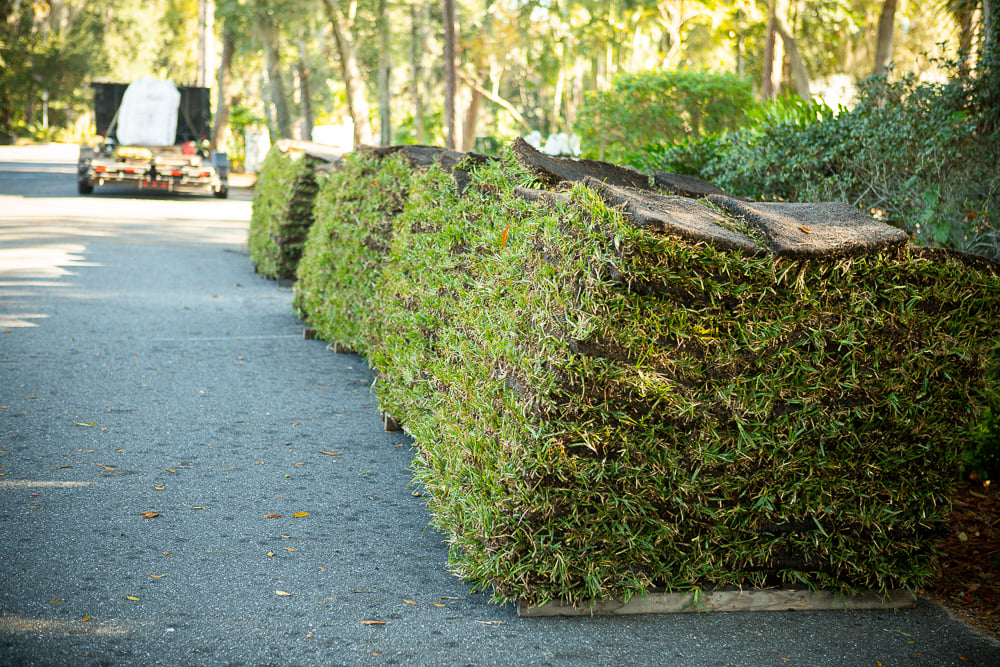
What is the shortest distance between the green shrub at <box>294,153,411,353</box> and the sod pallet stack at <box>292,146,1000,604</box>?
292 centimetres

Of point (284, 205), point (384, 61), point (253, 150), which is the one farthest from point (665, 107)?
point (253, 150)

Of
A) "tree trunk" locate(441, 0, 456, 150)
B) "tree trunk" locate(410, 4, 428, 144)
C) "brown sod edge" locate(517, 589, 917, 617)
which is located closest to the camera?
"brown sod edge" locate(517, 589, 917, 617)

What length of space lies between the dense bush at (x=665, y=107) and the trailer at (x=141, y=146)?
13.4 m

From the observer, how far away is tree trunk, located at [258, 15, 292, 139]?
97.3ft

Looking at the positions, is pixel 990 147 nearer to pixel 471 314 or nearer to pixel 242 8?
pixel 471 314

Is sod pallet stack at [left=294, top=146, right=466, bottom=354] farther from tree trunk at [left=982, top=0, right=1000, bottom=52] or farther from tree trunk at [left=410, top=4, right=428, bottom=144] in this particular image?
tree trunk at [left=410, top=4, right=428, bottom=144]

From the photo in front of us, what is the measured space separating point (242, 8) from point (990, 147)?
1153 inches

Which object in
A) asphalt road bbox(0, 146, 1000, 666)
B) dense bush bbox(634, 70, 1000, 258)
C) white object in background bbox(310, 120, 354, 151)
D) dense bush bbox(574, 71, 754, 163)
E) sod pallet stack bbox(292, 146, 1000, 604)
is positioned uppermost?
white object in background bbox(310, 120, 354, 151)

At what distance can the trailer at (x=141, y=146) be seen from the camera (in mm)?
22641

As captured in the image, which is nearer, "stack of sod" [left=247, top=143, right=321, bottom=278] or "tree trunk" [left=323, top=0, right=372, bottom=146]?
"stack of sod" [left=247, top=143, right=321, bottom=278]

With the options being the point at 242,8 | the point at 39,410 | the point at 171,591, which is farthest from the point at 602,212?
the point at 242,8

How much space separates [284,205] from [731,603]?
8.25 metres

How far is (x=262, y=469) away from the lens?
4902 millimetres

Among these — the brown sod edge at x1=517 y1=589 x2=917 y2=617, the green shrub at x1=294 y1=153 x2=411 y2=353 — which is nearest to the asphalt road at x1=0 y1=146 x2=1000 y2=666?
the brown sod edge at x1=517 y1=589 x2=917 y2=617
